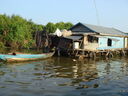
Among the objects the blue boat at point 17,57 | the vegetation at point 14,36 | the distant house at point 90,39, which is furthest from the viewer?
the vegetation at point 14,36

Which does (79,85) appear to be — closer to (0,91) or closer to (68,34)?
(0,91)

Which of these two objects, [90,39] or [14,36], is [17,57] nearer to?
[90,39]

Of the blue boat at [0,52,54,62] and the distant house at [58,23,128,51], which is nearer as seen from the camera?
the blue boat at [0,52,54,62]

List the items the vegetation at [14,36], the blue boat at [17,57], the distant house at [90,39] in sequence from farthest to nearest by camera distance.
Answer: the vegetation at [14,36] < the distant house at [90,39] < the blue boat at [17,57]

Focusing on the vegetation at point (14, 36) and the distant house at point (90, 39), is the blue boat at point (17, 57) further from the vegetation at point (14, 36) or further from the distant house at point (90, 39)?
the vegetation at point (14, 36)

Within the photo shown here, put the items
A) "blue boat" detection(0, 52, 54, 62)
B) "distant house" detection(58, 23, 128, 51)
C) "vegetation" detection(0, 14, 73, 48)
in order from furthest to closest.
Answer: "vegetation" detection(0, 14, 73, 48) < "distant house" detection(58, 23, 128, 51) < "blue boat" detection(0, 52, 54, 62)

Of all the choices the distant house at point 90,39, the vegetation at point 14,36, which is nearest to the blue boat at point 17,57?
the distant house at point 90,39

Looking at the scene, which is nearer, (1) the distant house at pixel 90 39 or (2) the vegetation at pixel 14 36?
(1) the distant house at pixel 90 39

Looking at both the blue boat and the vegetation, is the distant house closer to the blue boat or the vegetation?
the blue boat

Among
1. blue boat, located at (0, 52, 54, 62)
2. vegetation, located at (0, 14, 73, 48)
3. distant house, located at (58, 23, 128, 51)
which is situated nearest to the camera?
blue boat, located at (0, 52, 54, 62)

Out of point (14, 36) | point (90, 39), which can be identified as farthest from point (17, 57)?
point (14, 36)

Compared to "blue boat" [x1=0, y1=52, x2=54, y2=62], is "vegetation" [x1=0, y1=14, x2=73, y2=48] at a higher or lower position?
higher

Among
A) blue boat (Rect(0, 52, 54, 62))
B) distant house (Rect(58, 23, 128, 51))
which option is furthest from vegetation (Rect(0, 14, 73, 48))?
blue boat (Rect(0, 52, 54, 62))

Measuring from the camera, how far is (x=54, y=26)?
4244cm
